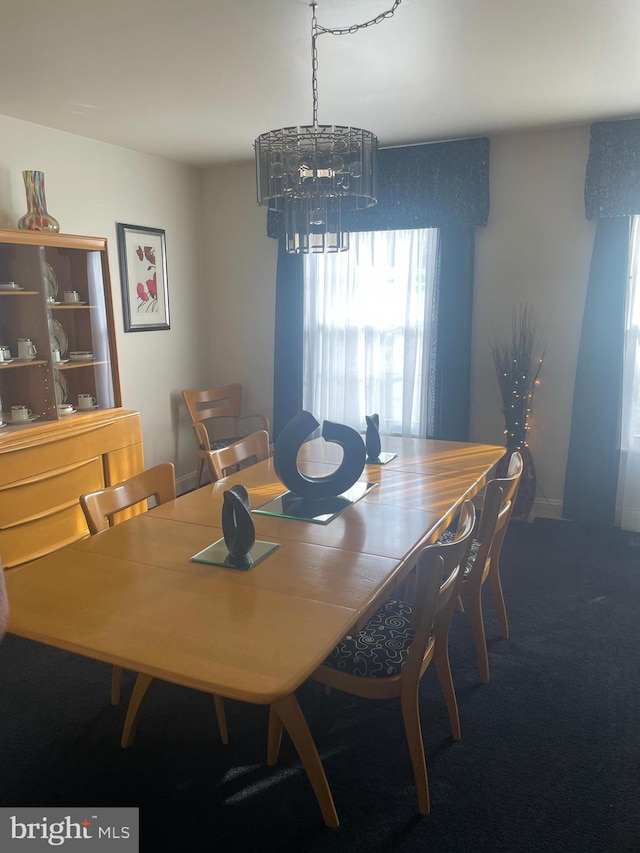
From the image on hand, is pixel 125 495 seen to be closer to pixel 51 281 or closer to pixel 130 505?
pixel 130 505

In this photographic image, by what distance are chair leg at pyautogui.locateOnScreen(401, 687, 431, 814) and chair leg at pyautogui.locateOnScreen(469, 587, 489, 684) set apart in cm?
67

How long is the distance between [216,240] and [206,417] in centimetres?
142

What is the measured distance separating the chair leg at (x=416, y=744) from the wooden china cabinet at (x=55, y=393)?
223 cm

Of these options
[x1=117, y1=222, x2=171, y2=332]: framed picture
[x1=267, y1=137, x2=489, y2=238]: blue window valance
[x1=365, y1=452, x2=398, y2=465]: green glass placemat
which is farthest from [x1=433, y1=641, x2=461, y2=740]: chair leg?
[x1=117, y1=222, x2=171, y2=332]: framed picture

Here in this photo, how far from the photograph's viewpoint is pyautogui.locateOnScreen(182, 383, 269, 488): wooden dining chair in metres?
4.67

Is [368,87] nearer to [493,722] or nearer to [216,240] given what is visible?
[216,240]

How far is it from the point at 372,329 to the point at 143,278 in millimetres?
1657

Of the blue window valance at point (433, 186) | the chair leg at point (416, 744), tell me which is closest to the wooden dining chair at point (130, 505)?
the chair leg at point (416, 744)

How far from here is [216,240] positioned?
16.4 feet

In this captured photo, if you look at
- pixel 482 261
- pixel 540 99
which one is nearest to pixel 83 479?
pixel 482 261

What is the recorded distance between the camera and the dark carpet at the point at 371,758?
5.86ft

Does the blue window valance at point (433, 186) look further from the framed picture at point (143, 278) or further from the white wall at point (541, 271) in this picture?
the framed picture at point (143, 278)

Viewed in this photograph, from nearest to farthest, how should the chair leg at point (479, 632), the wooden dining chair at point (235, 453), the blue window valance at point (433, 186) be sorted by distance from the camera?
the chair leg at point (479, 632)
the wooden dining chair at point (235, 453)
the blue window valance at point (433, 186)

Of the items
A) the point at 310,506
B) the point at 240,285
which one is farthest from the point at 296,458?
the point at 240,285
